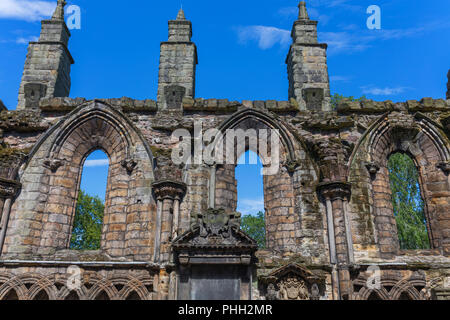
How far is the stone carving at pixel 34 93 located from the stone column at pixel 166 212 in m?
4.31

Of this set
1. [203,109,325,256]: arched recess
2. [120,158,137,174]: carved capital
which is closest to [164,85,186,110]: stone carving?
[203,109,325,256]: arched recess

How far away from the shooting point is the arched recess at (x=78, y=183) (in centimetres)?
941

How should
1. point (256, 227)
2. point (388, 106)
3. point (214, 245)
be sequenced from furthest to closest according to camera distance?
point (256, 227) < point (388, 106) < point (214, 245)

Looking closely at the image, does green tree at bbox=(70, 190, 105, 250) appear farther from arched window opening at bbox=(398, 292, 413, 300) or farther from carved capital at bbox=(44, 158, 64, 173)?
arched window opening at bbox=(398, 292, 413, 300)

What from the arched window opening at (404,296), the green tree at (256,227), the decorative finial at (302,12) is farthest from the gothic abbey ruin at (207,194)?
the green tree at (256,227)

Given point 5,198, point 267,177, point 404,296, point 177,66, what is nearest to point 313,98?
point 267,177

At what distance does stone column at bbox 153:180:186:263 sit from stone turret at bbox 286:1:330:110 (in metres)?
4.29

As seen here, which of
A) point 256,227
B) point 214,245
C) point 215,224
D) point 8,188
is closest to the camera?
point 214,245

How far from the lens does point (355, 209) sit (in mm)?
9625

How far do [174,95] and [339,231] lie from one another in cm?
558

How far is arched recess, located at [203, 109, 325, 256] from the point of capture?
947cm

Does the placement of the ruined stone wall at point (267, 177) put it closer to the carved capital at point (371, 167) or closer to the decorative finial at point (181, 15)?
the carved capital at point (371, 167)

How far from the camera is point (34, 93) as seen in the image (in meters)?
10.9

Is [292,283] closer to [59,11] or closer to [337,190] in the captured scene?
[337,190]
